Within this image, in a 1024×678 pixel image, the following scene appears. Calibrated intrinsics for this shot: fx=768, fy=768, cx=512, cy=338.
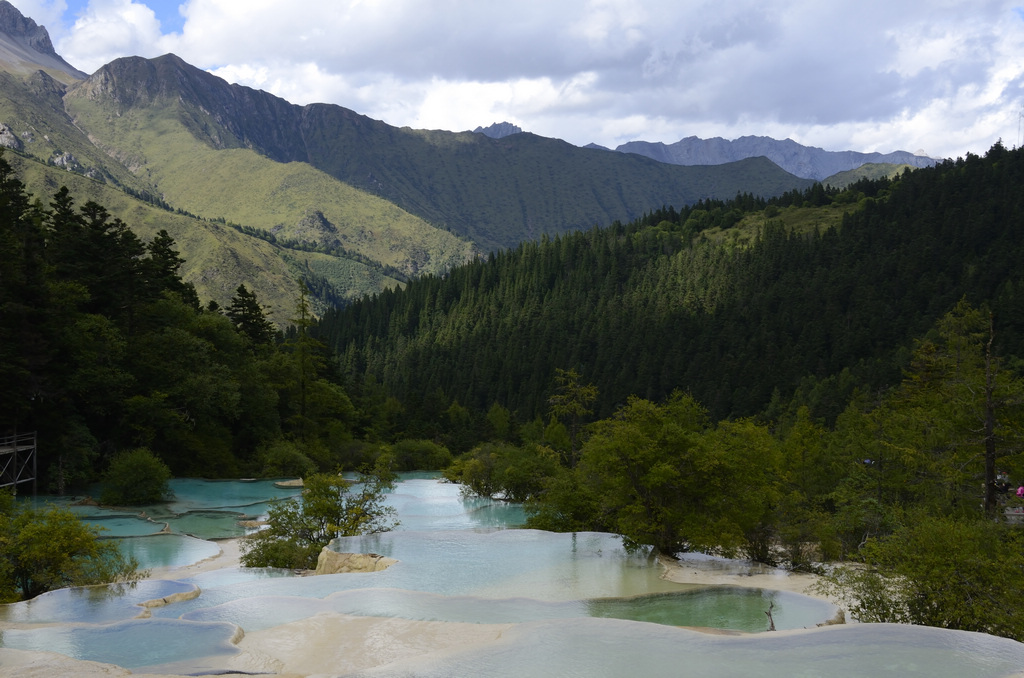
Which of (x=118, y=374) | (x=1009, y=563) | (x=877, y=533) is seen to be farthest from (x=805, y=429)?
(x=118, y=374)

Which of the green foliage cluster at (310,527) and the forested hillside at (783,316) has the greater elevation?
the forested hillside at (783,316)

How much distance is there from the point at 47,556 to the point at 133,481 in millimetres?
25188

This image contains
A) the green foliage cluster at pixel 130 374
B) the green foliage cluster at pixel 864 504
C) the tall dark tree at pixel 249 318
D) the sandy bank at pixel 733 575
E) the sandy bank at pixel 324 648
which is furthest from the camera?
the tall dark tree at pixel 249 318

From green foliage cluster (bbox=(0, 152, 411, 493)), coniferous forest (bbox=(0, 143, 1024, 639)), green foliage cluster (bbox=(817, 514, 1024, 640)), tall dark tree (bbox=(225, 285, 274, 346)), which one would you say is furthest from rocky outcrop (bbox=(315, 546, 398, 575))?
tall dark tree (bbox=(225, 285, 274, 346))

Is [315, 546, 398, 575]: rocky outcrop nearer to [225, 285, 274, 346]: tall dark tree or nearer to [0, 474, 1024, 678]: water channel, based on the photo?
[0, 474, 1024, 678]: water channel

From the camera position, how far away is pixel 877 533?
1479 inches

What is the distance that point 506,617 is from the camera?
21.6m

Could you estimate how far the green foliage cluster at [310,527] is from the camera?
104 ft

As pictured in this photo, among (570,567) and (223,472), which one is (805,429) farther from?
(223,472)

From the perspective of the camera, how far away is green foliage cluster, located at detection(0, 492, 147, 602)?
24.5 m

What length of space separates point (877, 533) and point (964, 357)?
2386 cm

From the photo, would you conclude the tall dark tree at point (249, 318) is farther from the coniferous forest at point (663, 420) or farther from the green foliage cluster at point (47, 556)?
the green foliage cluster at point (47, 556)

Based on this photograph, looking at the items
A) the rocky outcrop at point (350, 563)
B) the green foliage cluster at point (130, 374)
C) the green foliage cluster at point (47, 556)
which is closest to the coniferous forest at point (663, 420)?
the green foliage cluster at point (130, 374)

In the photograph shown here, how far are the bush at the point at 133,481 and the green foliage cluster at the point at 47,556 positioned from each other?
23220 millimetres
